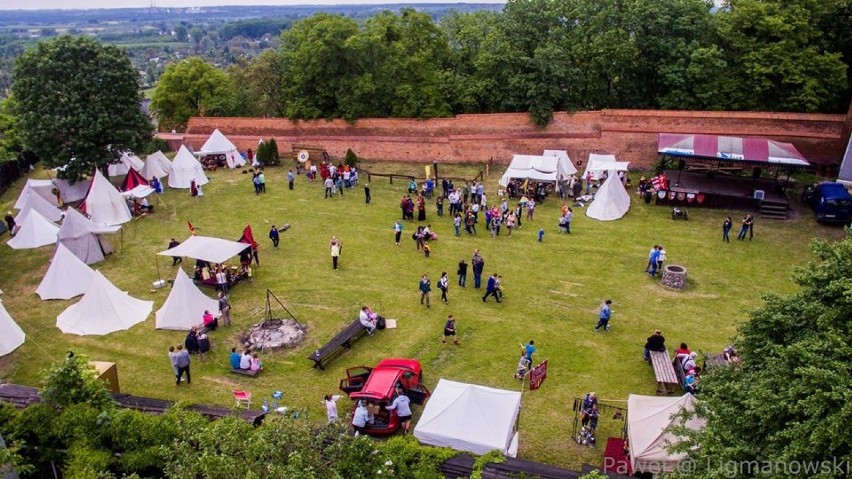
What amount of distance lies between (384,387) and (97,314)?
8.60m

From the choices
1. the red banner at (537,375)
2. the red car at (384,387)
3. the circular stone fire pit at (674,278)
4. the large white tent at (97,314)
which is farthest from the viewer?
the circular stone fire pit at (674,278)

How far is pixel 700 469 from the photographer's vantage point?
312 inches

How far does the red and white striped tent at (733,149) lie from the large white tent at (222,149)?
19619mm

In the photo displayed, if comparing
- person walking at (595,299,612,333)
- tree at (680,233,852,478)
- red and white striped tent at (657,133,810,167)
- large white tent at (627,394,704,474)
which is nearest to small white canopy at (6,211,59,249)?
person walking at (595,299,612,333)

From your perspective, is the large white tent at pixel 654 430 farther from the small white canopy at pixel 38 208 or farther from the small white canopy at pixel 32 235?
the small white canopy at pixel 38 208

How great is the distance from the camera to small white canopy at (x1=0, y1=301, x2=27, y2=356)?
14.7m

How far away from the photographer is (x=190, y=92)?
34.8m

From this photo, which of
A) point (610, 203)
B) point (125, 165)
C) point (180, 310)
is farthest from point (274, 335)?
point (125, 165)

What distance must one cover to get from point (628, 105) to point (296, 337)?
2149 centimetres

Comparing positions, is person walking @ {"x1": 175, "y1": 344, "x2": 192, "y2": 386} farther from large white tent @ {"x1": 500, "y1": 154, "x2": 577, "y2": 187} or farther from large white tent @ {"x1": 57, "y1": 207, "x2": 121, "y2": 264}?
large white tent @ {"x1": 500, "y1": 154, "x2": 577, "y2": 187}

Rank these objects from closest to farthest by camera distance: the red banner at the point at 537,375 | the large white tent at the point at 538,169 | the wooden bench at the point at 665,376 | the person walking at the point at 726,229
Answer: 1. the wooden bench at the point at 665,376
2. the red banner at the point at 537,375
3. the person walking at the point at 726,229
4. the large white tent at the point at 538,169

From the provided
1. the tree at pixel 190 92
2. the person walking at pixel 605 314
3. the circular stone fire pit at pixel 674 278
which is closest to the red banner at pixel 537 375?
the person walking at pixel 605 314

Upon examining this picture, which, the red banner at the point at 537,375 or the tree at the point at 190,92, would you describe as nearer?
the red banner at the point at 537,375

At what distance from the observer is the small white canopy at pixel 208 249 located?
56.8 ft
